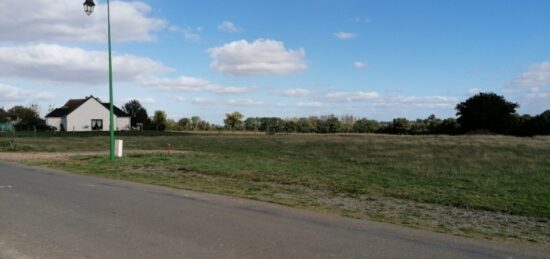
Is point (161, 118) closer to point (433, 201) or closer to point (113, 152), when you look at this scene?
point (113, 152)

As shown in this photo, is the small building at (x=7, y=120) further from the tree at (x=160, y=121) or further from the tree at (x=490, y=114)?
the tree at (x=490, y=114)

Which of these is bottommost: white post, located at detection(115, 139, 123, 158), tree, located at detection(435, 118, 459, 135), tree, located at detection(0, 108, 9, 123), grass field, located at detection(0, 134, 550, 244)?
grass field, located at detection(0, 134, 550, 244)

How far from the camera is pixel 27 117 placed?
98.7 meters

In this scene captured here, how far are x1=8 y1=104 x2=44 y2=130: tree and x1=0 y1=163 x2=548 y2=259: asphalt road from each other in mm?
91521

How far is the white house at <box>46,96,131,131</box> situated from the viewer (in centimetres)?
8900

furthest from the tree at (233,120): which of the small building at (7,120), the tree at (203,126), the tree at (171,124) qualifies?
the small building at (7,120)

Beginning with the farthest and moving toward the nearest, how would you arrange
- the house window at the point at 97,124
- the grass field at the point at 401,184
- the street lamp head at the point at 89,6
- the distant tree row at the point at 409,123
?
the house window at the point at 97,124, the distant tree row at the point at 409,123, the street lamp head at the point at 89,6, the grass field at the point at 401,184

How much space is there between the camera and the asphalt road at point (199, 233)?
684 centimetres

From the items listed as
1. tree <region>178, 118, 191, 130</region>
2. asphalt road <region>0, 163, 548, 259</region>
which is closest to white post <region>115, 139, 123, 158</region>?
asphalt road <region>0, 163, 548, 259</region>

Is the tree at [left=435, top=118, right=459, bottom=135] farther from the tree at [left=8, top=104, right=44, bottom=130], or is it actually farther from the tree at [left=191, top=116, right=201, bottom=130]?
the tree at [left=8, top=104, right=44, bottom=130]

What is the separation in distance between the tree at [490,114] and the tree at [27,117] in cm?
7604

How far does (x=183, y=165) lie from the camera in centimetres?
2233

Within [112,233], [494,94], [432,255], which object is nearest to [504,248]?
[432,255]

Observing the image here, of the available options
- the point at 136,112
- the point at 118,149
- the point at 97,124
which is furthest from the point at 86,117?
the point at 118,149
